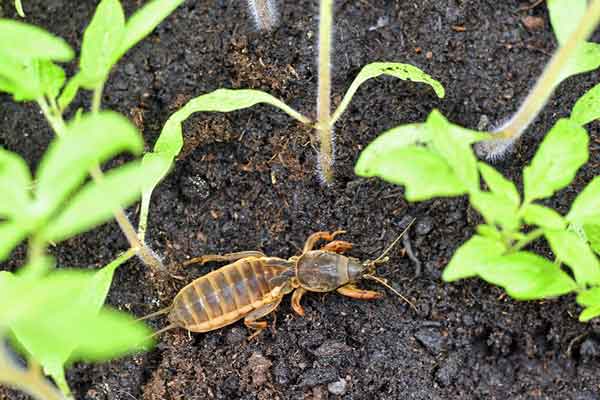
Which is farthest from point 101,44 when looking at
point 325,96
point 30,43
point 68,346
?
point 68,346

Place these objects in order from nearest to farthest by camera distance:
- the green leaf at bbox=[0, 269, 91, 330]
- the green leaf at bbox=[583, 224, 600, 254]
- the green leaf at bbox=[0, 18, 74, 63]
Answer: the green leaf at bbox=[0, 269, 91, 330] < the green leaf at bbox=[0, 18, 74, 63] < the green leaf at bbox=[583, 224, 600, 254]

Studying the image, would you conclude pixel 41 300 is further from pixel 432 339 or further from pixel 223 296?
pixel 432 339

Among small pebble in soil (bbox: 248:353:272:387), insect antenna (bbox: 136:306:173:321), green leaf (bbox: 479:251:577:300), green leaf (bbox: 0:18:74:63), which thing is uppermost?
green leaf (bbox: 0:18:74:63)

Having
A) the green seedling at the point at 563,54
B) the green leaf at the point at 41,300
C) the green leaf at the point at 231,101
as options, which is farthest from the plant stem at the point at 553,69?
the green leaf at the point at 41,300

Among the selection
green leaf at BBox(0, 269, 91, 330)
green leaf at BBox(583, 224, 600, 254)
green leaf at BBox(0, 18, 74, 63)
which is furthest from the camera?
green leaf at BBox(583, 224, 600, 254)

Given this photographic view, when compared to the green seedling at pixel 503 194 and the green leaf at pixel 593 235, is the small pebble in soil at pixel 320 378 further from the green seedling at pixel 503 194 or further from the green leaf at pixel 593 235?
the green leaf at pixel 593 235

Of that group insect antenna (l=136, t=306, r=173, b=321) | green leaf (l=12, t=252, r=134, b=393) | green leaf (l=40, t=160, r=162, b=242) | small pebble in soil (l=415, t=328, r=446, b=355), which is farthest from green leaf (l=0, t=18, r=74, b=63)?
small pebble in soil (l=415, t=328, r=446, b=355)

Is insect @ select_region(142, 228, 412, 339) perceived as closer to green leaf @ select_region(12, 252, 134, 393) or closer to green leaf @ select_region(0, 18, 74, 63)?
green leaf @ select_region(12, 252, 134, 393)
